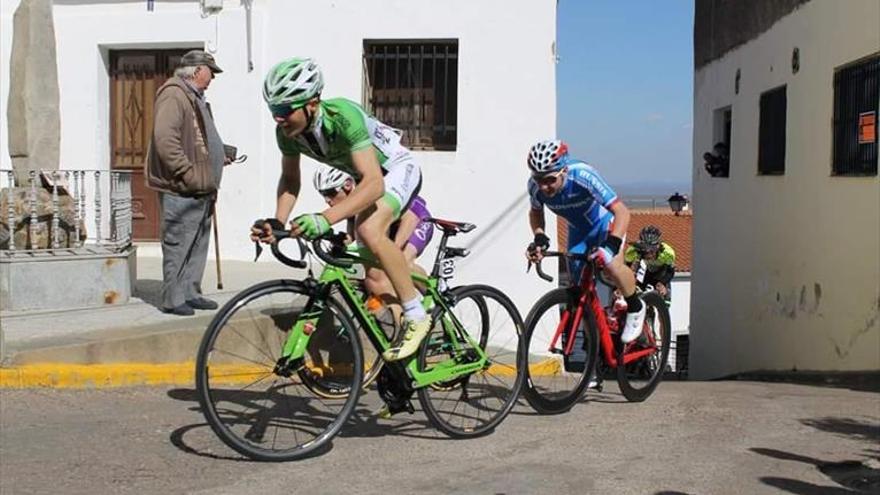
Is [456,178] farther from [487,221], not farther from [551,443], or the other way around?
[551,443]

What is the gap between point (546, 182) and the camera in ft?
18.7

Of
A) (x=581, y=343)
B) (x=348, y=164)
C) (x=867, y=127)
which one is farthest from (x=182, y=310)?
(x=867, y=127)

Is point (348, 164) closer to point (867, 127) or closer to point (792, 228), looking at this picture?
point (867, 127)

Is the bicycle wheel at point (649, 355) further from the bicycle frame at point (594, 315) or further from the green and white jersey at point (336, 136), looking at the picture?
the green and white jersey at point (336, 136)

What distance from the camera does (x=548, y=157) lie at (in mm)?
5617

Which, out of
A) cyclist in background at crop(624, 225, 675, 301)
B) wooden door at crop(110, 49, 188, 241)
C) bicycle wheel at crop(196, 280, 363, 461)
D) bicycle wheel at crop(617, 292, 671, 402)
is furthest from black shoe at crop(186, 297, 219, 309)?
cyclist in background at crop(624, 225, 675, 301)

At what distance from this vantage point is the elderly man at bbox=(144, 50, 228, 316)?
6801 millimetres

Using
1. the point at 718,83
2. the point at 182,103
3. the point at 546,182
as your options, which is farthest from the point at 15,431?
the point at 718,83

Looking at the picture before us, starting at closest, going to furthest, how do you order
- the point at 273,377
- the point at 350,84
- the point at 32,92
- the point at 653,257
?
the point at 273,377
the point at 32,92
the point at 350,84
the point at 653,257

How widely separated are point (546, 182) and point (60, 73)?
789 cm

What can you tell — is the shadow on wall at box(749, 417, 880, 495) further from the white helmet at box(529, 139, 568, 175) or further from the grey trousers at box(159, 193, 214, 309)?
the grey trousers at box(159, 193, 214, 309)

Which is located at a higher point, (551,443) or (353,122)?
(353,122)

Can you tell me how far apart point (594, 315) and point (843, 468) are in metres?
1.71

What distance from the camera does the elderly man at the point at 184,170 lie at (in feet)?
22.3
